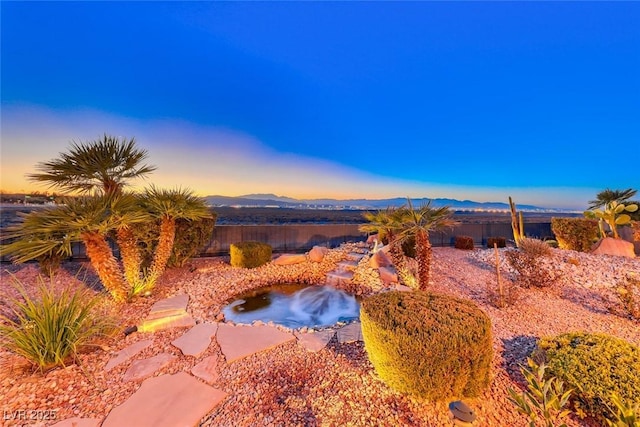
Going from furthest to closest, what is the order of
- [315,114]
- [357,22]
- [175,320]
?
[315,114], [357,22], [175,320]

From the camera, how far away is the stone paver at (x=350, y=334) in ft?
8.77

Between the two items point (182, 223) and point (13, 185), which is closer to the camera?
point (182, 223)

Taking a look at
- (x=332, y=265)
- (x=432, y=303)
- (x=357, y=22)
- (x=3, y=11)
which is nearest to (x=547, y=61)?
(x=357, y=22)

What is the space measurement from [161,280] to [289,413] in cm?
426

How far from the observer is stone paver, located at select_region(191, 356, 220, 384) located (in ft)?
6.92

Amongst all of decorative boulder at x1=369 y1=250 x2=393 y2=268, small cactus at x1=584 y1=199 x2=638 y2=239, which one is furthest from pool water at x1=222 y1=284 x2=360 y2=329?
small cactus at x1=584 y1=199 x2=638 y2=239

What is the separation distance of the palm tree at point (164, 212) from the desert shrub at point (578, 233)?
31.1 feet

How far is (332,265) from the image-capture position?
627 cm

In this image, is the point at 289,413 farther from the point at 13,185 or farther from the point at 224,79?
the point at 224,79

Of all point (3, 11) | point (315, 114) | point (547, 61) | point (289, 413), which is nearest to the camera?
point (289, 413)

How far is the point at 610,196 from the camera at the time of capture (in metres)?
8.64

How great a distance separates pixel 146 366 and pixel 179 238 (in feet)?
11.5

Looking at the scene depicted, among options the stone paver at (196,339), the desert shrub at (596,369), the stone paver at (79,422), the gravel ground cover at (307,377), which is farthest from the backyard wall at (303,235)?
the desert shrub at (596,369)

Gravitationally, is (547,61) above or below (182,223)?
above
